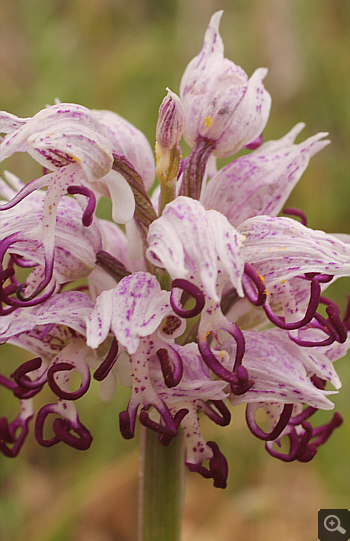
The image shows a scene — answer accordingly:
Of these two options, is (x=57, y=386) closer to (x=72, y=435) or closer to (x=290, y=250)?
(x=72, y=435)

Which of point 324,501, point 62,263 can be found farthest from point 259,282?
point 324,501

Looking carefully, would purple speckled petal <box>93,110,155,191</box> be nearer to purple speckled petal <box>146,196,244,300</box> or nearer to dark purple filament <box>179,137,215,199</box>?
dark purple filament <box>179,137,215,199</box>

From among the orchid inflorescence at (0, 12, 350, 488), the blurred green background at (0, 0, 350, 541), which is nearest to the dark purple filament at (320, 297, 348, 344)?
the orchid inflorescence at (0, 12, 350, 488)

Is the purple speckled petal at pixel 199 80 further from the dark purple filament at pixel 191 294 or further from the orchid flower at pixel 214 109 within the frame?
the dark purple filament at pixel 191 294

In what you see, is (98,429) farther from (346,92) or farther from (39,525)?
(346,92)

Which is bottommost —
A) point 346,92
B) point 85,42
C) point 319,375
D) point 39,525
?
point 39,525

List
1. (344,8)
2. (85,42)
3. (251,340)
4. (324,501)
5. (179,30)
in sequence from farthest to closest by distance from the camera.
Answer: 1. (344,8)
2. (85,42)
3. (179,30)
4. (324,501)
5. (251,340)

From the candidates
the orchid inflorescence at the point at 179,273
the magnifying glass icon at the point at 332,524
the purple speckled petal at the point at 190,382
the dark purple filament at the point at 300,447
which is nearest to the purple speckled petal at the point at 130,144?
the orchid inflorescence at the point at 179,273
